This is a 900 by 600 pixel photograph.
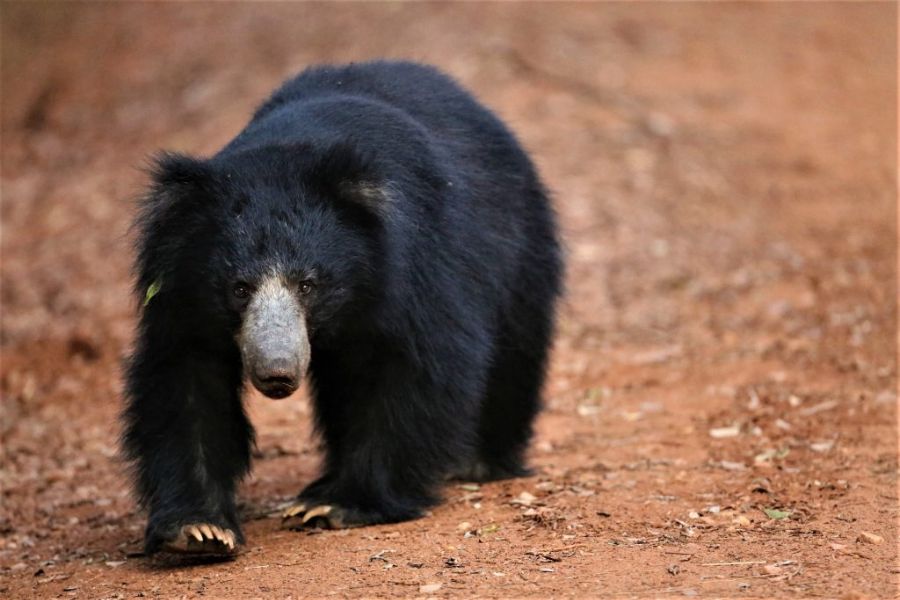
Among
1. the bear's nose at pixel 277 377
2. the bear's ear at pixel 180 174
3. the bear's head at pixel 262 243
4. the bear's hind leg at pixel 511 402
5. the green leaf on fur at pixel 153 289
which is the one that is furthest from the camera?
the bear's hind leg at pixel 511 402

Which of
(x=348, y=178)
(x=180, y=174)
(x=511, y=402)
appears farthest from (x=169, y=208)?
(x=511, y=402)

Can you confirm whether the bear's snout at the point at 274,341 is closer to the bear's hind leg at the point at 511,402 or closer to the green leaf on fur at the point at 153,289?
the green leaf on fur at the point at 153,289

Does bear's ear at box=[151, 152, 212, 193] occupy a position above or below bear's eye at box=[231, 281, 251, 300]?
above

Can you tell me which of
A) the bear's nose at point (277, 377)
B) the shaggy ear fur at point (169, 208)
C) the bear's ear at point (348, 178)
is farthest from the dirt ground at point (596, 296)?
the bear's ear at point (348, 178)

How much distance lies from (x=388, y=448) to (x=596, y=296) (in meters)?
4.43

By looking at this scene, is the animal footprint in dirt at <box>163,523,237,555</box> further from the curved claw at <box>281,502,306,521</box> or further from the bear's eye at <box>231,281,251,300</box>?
the bear's eye at <box>231,281,251,300</box>

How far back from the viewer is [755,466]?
5.22 m

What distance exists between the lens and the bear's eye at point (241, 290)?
13.7 feet

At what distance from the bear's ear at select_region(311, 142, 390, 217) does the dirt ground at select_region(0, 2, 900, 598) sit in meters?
1.14

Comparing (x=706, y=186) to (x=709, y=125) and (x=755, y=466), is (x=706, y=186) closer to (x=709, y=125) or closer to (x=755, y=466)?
(x=709, y=125)

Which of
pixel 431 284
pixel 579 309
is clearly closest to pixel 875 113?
pixel 579 309

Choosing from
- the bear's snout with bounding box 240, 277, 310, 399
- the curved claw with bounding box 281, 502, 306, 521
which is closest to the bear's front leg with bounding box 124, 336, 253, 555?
the curved claw with bounding box 281, 502, 306, 521

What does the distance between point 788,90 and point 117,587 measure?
1128 cm

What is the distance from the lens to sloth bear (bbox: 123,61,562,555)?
4254 mm
